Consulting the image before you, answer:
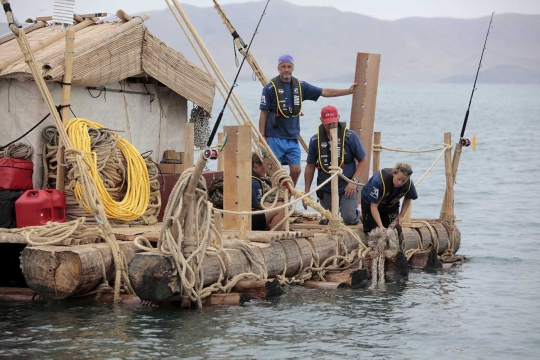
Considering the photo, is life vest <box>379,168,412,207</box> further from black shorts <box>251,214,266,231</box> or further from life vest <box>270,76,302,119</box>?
life vest <box>270,76,302,119</box>

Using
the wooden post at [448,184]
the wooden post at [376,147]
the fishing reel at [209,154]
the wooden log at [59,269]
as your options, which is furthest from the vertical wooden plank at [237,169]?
the wooden post at [448,184]

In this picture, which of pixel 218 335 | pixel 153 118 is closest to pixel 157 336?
pixel 218 335

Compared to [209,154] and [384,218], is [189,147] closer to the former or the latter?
[384,218]

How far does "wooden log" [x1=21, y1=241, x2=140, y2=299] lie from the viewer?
378 inches

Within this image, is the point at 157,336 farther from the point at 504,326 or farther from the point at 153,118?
the point at 153,118

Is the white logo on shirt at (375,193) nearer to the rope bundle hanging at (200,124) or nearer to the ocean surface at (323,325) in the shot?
the ocean surface at (323,325)

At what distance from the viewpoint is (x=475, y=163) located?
40.9 metres

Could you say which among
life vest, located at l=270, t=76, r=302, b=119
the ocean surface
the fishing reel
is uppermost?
life vest, located at l=270, t=76, r=302, b=119

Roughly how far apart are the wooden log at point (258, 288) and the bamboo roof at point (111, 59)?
3246mm

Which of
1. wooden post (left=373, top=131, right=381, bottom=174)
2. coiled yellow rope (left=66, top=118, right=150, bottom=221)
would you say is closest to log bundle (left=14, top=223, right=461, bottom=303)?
coiled yellow rope (left=66, top=118, right=150, bottom=221)

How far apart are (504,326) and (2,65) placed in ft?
20.8

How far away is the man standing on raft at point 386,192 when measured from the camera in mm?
12055

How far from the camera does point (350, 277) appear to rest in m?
11.7

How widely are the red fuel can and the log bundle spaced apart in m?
0.97
